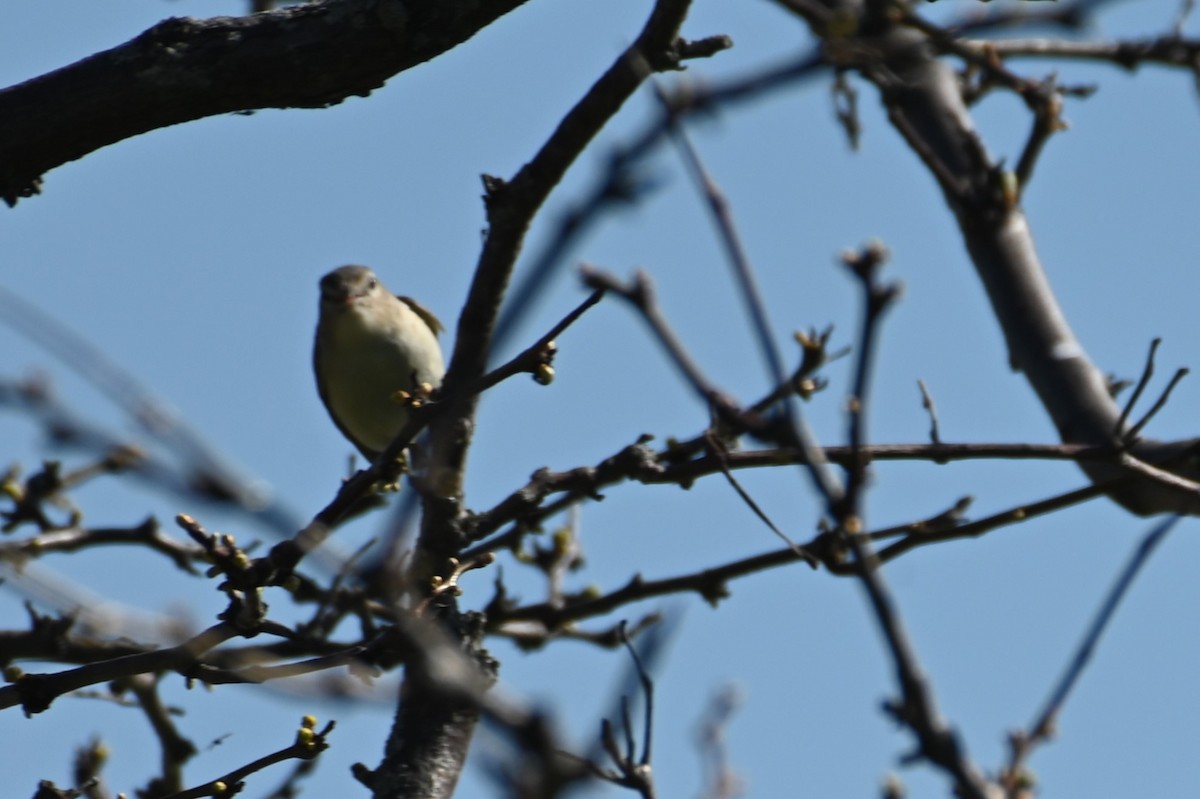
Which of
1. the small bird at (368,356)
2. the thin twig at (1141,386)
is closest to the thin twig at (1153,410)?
the thin twig at (1141,386)

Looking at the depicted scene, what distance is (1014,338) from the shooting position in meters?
3.86

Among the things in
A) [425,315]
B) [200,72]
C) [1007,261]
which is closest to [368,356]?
[425,315]

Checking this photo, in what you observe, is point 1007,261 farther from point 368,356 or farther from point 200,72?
point 368,356

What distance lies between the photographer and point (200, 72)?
118 inches

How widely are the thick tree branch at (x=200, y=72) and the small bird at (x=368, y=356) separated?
3.63 metres

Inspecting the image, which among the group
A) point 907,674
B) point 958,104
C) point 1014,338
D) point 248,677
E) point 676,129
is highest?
point 958,104

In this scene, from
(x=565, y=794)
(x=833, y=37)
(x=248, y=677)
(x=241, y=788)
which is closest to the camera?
(x=565, y=794)

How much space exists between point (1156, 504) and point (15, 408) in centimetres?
237

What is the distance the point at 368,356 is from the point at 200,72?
3868 mm

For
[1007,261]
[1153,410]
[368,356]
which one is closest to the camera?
[1153,410]

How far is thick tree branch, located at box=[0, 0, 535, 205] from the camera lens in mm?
2990

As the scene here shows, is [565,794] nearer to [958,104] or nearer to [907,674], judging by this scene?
[907,674]

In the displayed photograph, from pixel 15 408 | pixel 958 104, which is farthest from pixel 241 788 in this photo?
pixel 958 104

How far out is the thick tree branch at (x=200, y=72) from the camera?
2990 mm
